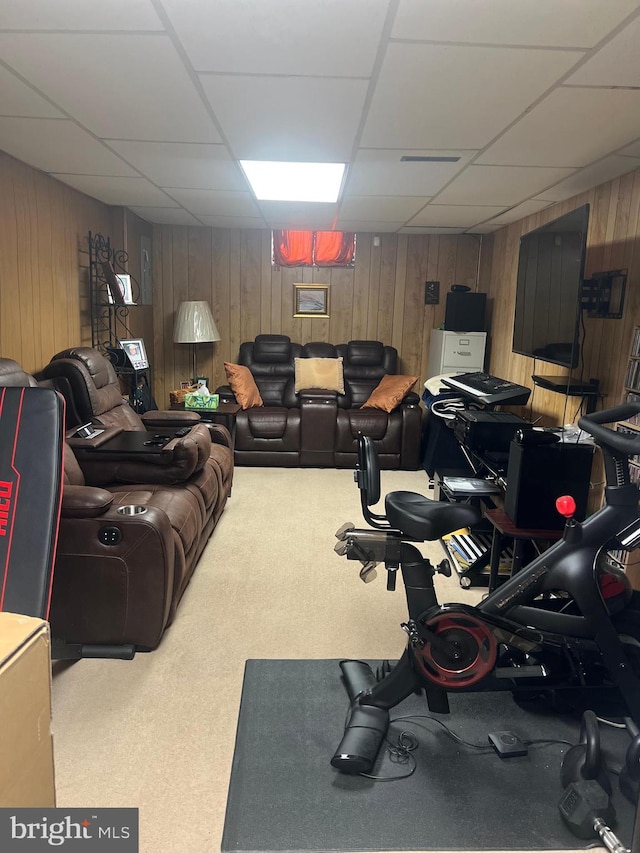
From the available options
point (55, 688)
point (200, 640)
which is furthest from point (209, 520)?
point (55, 688)

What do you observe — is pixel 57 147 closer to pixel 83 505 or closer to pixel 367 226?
pixel 83 505

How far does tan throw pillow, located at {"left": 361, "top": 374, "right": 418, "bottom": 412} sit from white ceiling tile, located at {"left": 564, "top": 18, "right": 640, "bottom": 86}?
3528 millimetres

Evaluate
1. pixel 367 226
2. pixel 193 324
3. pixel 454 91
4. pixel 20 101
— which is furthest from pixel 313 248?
pixel 454 91

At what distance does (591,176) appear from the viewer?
3.38m

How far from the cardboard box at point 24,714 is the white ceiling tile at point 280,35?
162 cm

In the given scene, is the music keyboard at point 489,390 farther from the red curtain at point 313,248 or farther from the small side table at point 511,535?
the red curtain at point 313,248

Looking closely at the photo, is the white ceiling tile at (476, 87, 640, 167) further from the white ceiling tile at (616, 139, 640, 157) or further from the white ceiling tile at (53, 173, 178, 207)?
the white ceiling tile at (53, 173, 178, 207)

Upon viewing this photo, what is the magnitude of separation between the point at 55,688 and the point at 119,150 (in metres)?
2.62

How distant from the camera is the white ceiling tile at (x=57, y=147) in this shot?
2.77m

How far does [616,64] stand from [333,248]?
172 inches

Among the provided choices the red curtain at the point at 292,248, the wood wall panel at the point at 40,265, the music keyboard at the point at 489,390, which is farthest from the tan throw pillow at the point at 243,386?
the music keyboard at the point at 489,390

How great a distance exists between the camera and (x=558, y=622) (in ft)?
6.79

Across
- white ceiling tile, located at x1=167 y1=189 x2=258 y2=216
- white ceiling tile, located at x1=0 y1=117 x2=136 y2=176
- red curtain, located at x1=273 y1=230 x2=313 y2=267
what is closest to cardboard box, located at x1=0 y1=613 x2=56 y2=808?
white ceiling tile, located at x1=0 y1=117 x2=136 y2=176

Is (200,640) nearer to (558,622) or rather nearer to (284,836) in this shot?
(284,836)
